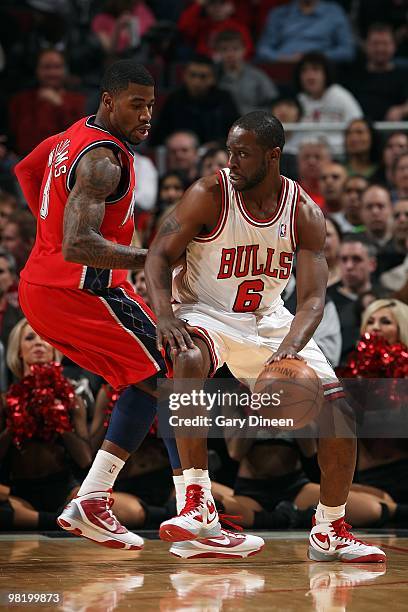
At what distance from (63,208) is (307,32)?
24.8ft

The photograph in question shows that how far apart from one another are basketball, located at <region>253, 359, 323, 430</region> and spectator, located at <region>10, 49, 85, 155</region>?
584 centimetres

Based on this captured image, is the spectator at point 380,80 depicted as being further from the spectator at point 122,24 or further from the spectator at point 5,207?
the spectator at point 5,207

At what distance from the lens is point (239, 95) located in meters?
A: 10.7

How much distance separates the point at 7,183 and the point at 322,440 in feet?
18.0

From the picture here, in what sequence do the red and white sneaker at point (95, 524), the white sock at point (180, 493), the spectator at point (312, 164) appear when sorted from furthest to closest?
1. the spectator at point (312, 164)
2. the red and white sneaker at point (95, 524)
3. the white sock at point (180, 493)

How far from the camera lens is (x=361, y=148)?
9469mm

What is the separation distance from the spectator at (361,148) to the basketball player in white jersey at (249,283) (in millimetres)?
4673

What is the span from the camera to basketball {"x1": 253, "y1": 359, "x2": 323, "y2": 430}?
4.44 m

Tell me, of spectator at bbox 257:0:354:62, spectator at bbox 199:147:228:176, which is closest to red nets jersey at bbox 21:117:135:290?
spectator at bbox 199:147:228:176

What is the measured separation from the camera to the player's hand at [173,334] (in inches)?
176

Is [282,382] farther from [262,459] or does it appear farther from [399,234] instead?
[399,234]

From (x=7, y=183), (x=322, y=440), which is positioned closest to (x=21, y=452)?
(x=322, y=440)

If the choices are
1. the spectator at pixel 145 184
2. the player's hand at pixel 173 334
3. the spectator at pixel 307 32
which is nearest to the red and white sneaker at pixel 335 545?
Result: the player's hand at pixel 173 334

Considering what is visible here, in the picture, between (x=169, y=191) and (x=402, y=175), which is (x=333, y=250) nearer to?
(x=402, y=175)
